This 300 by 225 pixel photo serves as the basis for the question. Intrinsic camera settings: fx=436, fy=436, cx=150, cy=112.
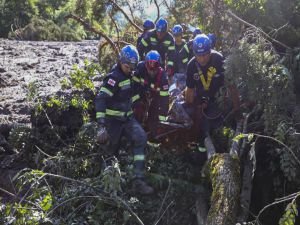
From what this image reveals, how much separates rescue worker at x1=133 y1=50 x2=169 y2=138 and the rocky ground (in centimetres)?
279

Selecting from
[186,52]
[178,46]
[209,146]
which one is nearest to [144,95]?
[209,146]

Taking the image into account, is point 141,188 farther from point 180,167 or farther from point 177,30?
point 177,30

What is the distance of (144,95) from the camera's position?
652 cm

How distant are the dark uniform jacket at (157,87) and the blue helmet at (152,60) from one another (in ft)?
0.35

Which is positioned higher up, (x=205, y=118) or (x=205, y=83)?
(x=205, y=83)

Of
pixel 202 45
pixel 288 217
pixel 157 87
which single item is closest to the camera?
pixel 288 217

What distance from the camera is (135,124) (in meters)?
5.71

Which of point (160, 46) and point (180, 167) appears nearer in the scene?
point (180, 167)

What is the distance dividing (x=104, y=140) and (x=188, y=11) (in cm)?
573

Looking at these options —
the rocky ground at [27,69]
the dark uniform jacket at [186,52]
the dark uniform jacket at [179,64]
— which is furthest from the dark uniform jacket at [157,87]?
the rocky ground at [27,69]

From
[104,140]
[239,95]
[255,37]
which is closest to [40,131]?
[104,140]

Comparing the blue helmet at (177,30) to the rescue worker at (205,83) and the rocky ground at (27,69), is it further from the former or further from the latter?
the rescue worker at (205,83)

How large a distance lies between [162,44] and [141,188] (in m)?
4.02

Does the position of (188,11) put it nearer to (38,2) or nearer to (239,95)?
(239,95)
